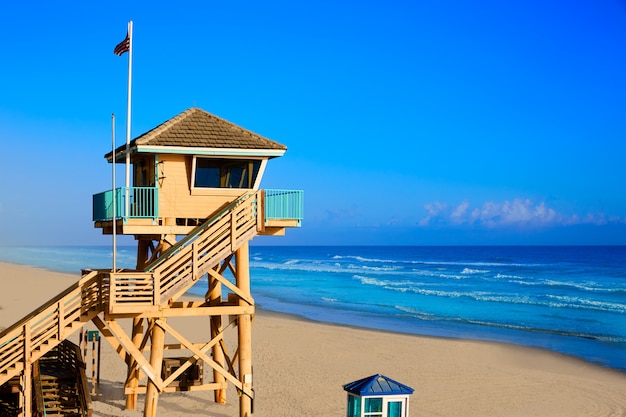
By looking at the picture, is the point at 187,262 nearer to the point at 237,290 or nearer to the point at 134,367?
the point at 237,290

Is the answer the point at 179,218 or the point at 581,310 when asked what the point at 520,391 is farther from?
the point at 581,310

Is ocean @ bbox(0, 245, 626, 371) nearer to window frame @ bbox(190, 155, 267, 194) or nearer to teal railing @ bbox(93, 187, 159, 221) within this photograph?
window frame @ bbox(190, 155, 267, 194)

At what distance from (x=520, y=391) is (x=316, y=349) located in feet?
35.2

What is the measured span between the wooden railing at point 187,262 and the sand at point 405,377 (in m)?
5.74

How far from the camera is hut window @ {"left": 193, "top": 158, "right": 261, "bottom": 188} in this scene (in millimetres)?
21214

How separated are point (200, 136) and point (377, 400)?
32.6 feet

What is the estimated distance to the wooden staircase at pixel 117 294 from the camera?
60.8 ft

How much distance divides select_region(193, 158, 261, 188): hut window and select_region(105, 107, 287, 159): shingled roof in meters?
0.55

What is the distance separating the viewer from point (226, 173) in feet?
70.3

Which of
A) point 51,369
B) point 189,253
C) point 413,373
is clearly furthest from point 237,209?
point 413,373

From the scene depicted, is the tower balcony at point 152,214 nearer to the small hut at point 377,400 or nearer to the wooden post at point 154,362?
the wooden post at point 154,362

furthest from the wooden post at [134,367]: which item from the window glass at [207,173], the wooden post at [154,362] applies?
the window glass at [207,173]

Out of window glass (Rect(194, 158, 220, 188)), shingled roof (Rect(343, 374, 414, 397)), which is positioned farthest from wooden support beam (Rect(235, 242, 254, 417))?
shingled roof (Rect(343, 374, 414, 397))

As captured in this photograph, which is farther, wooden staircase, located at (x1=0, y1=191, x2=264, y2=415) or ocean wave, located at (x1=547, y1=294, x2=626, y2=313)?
ocean wave, located at (x1=547, y1=294, x2=626, y2=313)
